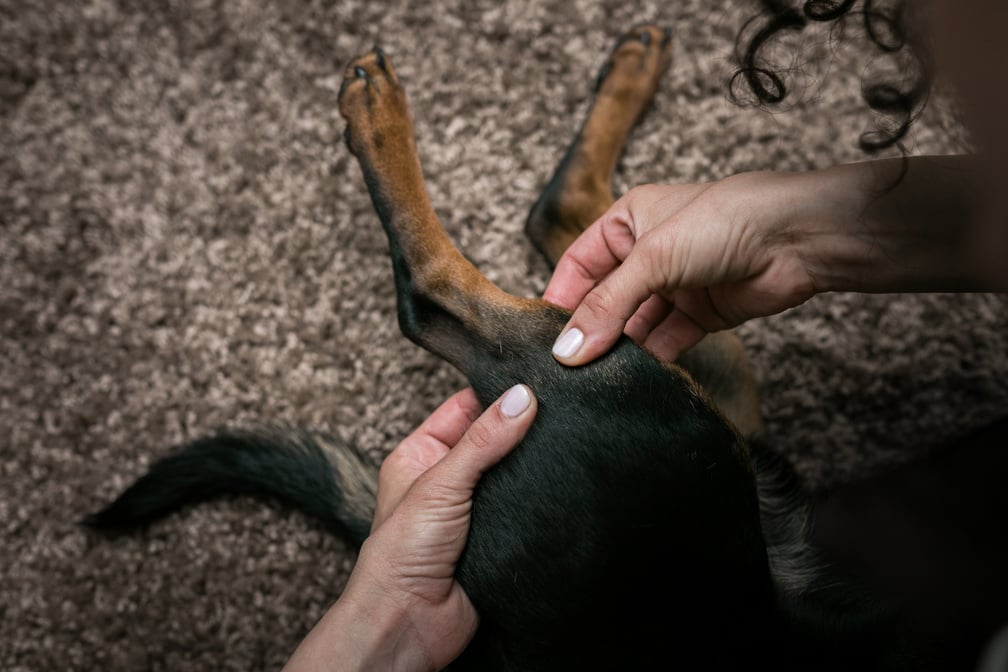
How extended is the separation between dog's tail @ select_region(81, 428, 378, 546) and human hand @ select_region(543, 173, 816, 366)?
2.02 ft

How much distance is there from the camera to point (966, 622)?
1222 millimetres

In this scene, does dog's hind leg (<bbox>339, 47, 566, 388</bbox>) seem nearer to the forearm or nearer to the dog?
the dog

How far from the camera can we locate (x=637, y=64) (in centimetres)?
175

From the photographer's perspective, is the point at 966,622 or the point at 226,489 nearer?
the point at 966,622

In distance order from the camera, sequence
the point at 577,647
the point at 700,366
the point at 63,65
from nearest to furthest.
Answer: the point at 577,647 < the point at 700,366 < the point at 63,65

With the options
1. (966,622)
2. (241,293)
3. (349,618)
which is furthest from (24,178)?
(966,622)

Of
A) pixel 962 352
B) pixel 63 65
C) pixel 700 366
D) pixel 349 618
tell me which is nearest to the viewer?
pixel 349 618

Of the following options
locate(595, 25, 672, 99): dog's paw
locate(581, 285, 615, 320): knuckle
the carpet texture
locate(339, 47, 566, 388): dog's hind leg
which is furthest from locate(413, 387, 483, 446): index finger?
locate(595, 25, 672, 99): dog's paw

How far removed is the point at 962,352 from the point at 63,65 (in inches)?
97.0

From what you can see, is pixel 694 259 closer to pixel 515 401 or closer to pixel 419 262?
pixel 515 401

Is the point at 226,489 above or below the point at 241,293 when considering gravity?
below

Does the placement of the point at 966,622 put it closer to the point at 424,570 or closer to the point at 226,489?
the point at 424,570

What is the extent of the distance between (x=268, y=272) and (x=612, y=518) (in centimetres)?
114

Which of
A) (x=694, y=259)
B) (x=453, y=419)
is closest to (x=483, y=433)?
(x=453, y=419)
